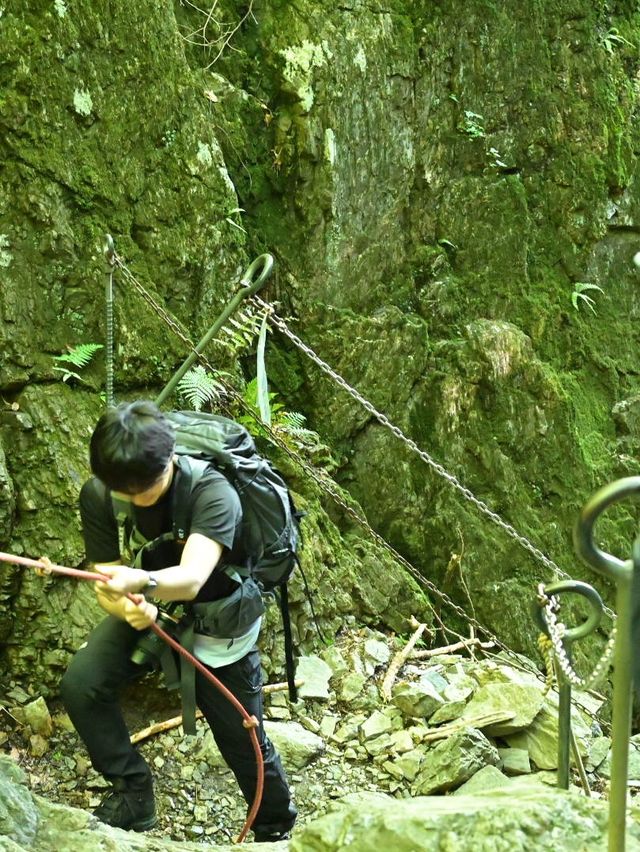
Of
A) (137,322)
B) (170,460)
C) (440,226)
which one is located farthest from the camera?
(440,226)

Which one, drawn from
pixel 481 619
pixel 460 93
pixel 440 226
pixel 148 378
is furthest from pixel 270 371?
pixel 460 93

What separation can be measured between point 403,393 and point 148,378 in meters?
2.97

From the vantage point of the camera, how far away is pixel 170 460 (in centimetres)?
286

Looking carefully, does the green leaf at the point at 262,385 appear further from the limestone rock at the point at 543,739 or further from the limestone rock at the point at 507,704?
the limestone rock at the point at 543,739

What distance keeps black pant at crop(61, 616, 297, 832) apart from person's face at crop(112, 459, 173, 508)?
0.65 meters

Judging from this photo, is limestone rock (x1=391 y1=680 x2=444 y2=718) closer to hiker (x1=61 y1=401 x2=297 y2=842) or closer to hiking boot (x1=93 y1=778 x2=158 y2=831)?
hiker (x1=61 y1=401 x2=297 y2=842)

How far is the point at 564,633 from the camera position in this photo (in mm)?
2629

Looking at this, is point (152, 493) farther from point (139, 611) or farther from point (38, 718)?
point (38, 718)

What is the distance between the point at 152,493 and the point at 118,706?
1139mm

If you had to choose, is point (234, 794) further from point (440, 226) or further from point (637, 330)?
point (637, 330)

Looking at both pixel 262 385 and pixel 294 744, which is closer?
pixel 294 744

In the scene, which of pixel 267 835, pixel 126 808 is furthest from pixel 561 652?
pixel 126 808

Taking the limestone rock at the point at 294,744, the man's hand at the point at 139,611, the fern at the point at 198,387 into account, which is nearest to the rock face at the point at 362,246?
the fern at the point at 198,387

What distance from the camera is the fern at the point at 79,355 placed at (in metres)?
5.26
